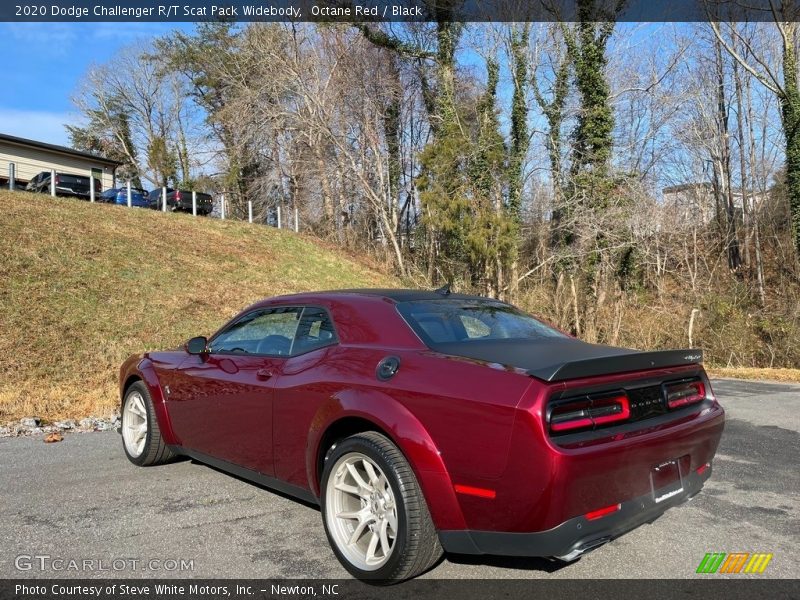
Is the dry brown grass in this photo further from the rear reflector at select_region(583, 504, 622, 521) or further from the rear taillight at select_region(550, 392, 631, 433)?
the rear reflector at select_region(583, 504, 622, 521)

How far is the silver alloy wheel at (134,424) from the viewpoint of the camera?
532 cm

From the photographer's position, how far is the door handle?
156 inches

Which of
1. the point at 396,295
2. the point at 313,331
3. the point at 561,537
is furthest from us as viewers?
the point at 396,295

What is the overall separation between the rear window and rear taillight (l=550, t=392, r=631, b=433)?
2.93ft

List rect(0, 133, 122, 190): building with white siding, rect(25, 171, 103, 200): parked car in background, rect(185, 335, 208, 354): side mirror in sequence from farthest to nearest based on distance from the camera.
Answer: rect(0, 133, 122, 190): building with white siding
rect(25, 171, 103, 200): parked car in background
rect(185, 335, 208, 354): side mirror

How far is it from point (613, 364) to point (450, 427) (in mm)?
855

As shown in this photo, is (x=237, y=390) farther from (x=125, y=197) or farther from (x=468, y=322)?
(x=125, y=197)

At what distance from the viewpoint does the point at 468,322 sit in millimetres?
3936

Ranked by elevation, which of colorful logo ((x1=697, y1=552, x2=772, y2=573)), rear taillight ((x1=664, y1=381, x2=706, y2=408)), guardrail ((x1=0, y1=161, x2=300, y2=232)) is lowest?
colorful logo ((x1=697, y1=552, x2=772, y2=573))

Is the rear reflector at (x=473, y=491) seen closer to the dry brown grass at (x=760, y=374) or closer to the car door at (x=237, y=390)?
the car door at (x=237, y=390)

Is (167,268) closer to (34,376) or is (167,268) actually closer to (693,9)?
(34,376)

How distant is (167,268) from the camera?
1748cm

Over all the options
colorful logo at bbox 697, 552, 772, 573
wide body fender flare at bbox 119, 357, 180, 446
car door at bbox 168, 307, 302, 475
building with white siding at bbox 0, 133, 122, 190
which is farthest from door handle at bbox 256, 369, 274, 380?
building with white siding at bbox 0, 133, 122, 190

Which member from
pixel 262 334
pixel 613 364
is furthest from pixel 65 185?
pixel 613 364
